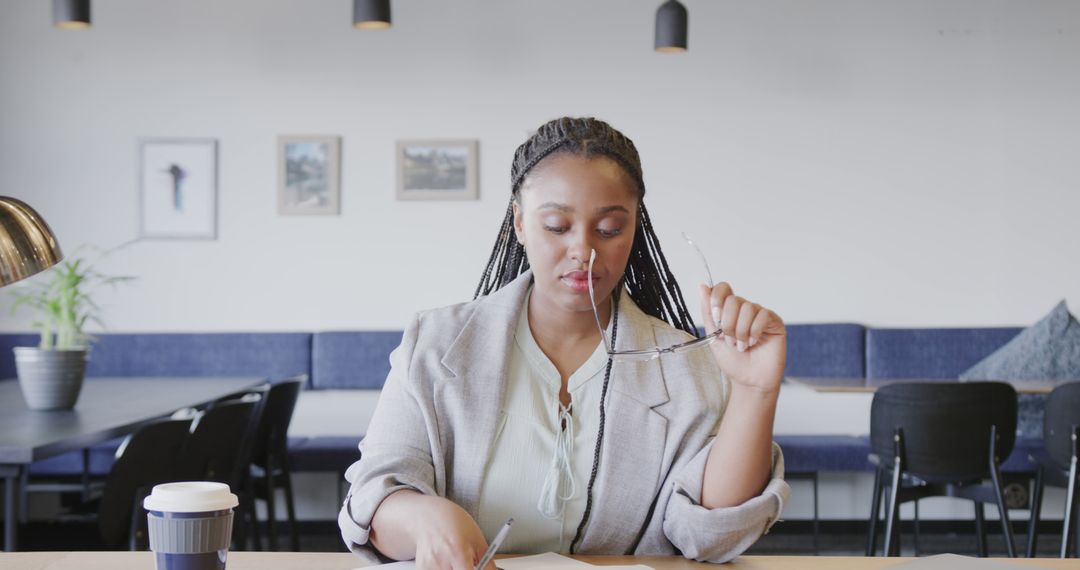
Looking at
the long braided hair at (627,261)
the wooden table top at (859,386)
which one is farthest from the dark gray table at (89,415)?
the wooden table top at (859,386)

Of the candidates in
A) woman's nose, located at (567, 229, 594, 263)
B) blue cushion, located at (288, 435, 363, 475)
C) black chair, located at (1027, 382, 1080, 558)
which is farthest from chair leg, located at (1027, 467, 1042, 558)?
woman's nose, located at (567, 229, 594, 263)

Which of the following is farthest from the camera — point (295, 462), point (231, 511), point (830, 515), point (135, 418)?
point (830, 515)

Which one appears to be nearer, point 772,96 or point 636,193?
point 636,193

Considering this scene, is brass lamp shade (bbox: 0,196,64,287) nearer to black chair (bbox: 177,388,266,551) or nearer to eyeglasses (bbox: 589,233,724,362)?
eyeglasses (bbox: 589,233,724,362)

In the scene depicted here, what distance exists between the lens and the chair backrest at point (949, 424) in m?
3.71

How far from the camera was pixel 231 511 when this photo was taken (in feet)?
3.63

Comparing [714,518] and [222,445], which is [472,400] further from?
[222,445]

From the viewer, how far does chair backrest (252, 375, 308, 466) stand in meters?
3.93

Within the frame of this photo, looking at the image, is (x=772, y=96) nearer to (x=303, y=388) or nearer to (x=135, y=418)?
(x=303, y=388)

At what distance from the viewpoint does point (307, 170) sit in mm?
5273

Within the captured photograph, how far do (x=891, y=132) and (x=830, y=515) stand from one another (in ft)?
5.81

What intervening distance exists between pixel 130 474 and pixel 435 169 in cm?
279

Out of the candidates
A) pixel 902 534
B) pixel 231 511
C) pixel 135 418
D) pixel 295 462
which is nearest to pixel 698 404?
pixel 231 511

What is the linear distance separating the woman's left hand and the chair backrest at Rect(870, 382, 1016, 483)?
2.53 meters
